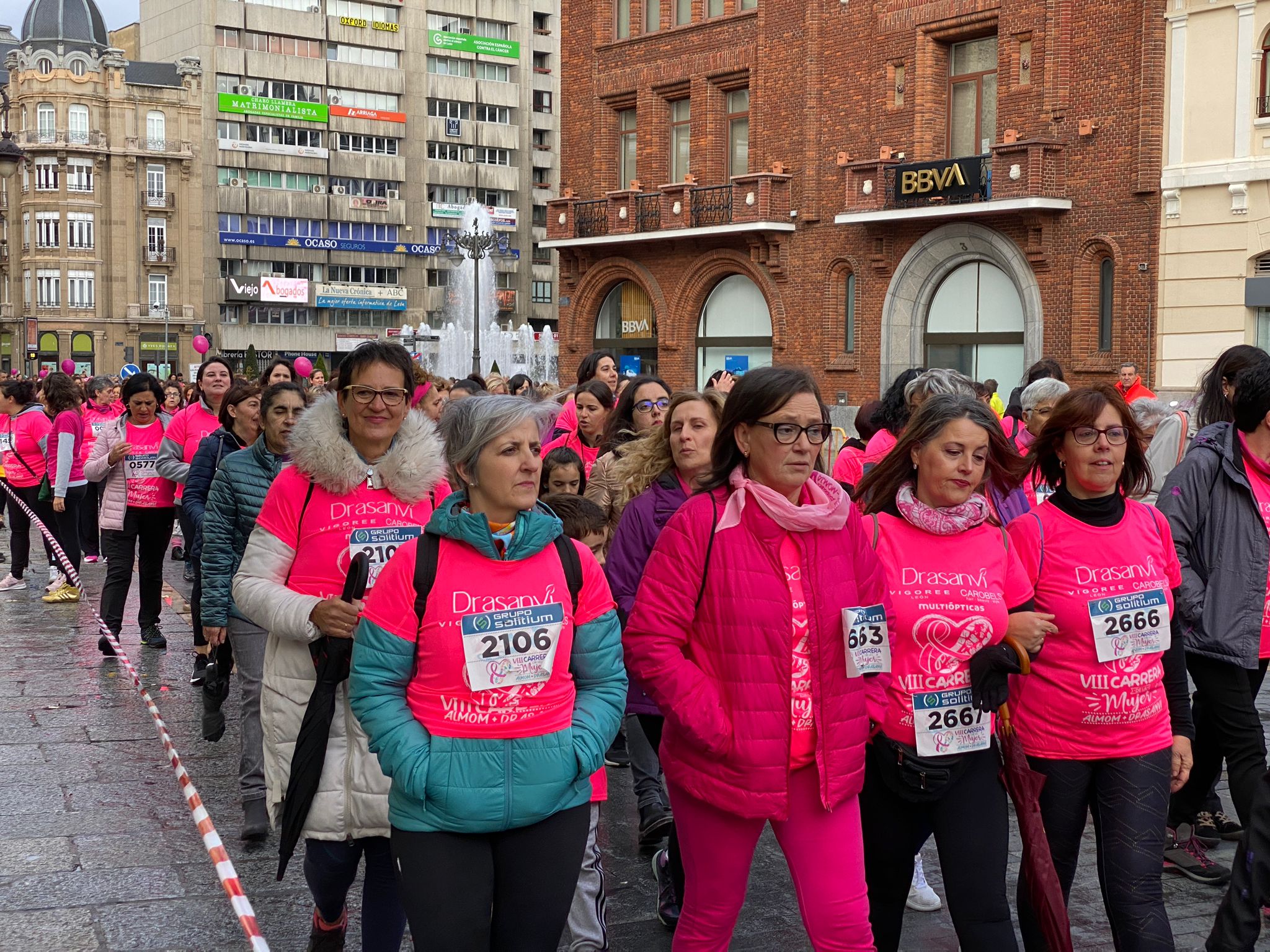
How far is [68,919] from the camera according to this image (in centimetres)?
523

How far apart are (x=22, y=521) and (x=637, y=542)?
10562 mm

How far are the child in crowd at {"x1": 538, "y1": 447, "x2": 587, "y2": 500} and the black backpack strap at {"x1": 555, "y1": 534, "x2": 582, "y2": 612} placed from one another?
2.55m

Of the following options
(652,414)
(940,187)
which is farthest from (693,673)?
(940,187)

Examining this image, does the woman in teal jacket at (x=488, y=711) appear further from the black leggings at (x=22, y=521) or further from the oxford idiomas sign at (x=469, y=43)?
the oxford idiomas sign at (x=469, y=43)

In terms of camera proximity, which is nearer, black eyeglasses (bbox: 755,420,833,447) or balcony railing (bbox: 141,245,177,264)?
black eyeglasses (bbox: 755,420,833,447)

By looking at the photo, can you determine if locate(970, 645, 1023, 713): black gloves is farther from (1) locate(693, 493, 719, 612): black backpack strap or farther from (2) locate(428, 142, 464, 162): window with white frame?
(2) locate(428, 142, 464, 162): window with white frame

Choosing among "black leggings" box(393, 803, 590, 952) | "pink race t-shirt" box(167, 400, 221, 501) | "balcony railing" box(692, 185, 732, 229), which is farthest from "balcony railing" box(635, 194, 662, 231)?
"black leggings" box(393, 803, 590, 952)

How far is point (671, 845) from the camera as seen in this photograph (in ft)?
17.1

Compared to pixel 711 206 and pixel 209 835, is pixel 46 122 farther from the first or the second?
pixel 209 835

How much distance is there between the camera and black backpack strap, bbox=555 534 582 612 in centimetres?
366

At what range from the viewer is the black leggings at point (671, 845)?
198 inches

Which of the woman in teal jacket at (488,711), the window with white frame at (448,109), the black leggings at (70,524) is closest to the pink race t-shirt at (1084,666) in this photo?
the woman in teal jacket at (488,711)

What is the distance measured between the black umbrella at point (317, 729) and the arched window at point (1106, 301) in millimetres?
22613

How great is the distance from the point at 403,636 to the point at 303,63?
77.7 metres
